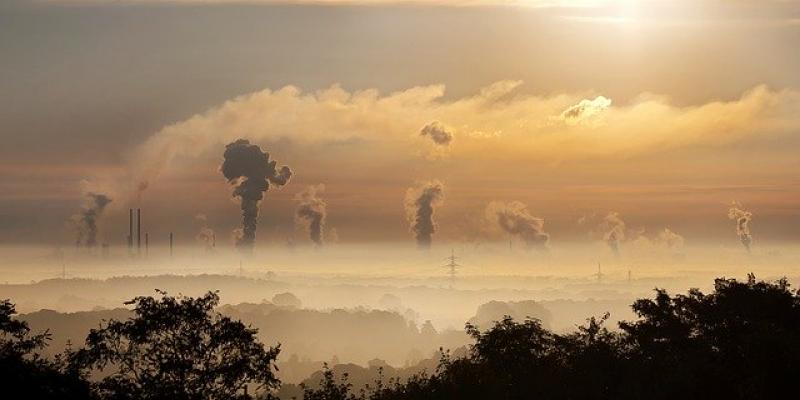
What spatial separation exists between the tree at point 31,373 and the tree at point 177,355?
1.48 meters

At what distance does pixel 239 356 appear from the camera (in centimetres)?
7081

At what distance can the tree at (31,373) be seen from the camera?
6306 cm

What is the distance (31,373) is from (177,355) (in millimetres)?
8778

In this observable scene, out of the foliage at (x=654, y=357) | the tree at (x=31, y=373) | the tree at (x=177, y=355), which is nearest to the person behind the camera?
the tree at (x=31, y=373)

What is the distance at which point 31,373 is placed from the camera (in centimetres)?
6531

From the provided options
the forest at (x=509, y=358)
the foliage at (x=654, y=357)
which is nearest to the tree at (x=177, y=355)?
the forest at (x=509, y=358)

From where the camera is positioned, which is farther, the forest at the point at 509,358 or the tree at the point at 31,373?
the forest at the point at 509,358

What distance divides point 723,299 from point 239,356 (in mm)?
54008

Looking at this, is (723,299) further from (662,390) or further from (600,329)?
(662,390)

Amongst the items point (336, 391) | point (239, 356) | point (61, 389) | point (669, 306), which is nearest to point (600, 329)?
point (669, 306)

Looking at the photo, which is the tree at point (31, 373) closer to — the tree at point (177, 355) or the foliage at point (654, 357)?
the tree at point (177, 355)

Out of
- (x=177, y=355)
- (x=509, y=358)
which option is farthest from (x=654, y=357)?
(x=177, y=355)

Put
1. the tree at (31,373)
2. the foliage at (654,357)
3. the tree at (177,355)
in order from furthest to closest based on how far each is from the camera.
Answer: the foliage at (654,357)
the tree at (177,355)
the tree at (31,373)

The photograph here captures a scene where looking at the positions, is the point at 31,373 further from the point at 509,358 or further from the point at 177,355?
the point at 509,358
